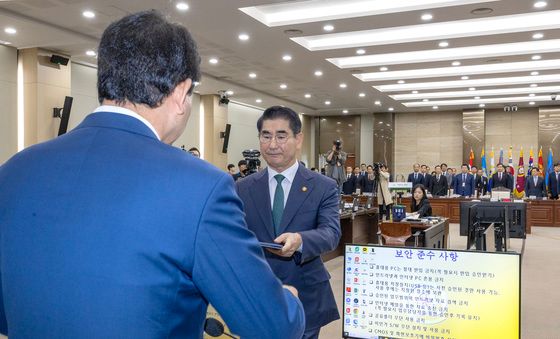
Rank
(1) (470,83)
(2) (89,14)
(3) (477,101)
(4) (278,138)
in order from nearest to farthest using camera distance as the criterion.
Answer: (4) (278,138), (2) (89,14), (1) (470,83), (3) (477,101)

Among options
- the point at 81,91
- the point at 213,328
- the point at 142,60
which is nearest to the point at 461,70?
the point at 81,91

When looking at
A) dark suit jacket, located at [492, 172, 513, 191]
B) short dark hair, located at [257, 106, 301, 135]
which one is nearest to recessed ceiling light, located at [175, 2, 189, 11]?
short dark hair, located at [257, 106, 301, 135]

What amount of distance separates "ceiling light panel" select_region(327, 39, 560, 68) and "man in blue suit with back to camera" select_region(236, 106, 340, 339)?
29.7 ft

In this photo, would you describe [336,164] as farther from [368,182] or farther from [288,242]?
[368,182]

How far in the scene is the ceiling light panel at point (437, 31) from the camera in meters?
8.55

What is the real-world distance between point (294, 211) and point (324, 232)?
156 millimetres

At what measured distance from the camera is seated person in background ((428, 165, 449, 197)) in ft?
49.1

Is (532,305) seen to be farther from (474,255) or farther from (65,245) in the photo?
(65,245)

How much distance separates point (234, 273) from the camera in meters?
0.75

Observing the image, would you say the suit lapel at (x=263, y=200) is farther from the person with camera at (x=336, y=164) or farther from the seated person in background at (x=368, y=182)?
the seated person in background at (x=368, y=182)

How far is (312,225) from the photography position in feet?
6.32

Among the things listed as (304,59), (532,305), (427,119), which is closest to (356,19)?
(304,59)

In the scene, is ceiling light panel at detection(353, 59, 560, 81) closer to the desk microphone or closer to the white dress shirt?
the desk microphone

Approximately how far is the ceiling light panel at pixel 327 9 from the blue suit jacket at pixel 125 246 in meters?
7.01
